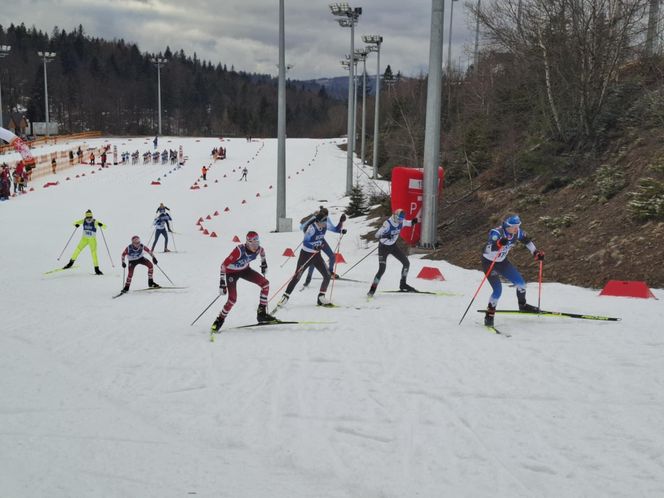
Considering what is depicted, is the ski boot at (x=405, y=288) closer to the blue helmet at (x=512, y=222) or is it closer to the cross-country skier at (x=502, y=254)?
the cross-country skier at (x=502, y=254)

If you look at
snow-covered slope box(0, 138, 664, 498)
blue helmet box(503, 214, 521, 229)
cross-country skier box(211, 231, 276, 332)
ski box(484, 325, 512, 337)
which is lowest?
snow-covered slope box(0, 138, 664, 498)

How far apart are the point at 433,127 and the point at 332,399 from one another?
12.0 m

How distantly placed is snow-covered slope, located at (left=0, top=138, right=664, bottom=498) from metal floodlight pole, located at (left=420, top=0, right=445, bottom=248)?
450 cm

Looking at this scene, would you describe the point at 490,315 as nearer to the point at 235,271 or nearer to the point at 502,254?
the point at 502,254

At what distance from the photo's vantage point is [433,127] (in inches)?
669

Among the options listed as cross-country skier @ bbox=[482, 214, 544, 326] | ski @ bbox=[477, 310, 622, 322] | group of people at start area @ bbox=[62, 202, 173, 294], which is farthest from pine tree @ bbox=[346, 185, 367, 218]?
ski @ bbox=[477, 310, 622, 322]

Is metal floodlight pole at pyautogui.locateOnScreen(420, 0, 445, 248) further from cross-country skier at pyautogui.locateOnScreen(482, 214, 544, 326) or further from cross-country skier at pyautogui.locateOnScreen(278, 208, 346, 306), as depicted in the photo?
cross-country skier at pyautogui.locateOnScreen(482, 214, 544, 326)

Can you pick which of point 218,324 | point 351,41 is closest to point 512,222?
point 218,324

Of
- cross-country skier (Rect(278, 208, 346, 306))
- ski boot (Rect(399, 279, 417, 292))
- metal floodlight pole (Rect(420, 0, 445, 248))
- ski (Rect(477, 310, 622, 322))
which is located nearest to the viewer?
ski (Rect(477, 310, 622, 322))

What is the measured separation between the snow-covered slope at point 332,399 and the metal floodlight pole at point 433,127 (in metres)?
4.50

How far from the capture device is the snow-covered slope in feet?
16.2

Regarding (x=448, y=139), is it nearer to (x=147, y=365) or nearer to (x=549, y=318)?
(x=549, y=318)

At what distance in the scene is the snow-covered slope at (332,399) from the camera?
4945 millimetres

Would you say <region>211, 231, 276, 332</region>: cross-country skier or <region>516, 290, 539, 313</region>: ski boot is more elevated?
<region>211, 231, 276, 332</region>: cross-country skier
